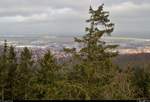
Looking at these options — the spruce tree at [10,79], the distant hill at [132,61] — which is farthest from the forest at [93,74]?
the spruce tree at [10,79]

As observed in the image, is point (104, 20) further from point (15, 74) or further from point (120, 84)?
point (15, 74)

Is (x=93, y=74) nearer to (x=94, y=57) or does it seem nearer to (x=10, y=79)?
(x=94, y=57)

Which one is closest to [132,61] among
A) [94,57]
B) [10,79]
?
[10,79]

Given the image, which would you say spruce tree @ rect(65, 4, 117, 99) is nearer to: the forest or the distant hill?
the forest

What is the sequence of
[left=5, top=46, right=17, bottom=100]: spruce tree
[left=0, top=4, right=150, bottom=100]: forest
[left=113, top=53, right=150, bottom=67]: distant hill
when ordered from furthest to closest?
[left=113, top=53, right=150, bottom=67]: distant hill → [left=5, top=46, right=17, bottom=100]: spruce tree → [left=0, top=4, right=150, bottom=100]: forest

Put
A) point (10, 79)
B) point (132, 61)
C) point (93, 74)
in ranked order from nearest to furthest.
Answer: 1. point (93, 74)
2. point (10, 79)
3. point (132, 61)

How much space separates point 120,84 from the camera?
21.8 metres

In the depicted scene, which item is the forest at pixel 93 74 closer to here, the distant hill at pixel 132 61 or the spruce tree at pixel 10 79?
the distant hill at pixel 132 61

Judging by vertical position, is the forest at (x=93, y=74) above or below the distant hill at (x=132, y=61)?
above

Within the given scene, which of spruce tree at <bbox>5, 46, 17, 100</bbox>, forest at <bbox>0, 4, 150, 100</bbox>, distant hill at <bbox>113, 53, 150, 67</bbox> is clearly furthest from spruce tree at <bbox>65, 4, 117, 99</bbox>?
spruce tree at <bbox>5, 46, 17, 100</bbox>

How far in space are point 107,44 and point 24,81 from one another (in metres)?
16.5

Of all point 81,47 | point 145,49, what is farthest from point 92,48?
point 145,49

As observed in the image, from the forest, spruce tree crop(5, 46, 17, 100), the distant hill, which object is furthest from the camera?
the distant hill

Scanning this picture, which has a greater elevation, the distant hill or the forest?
the forest
